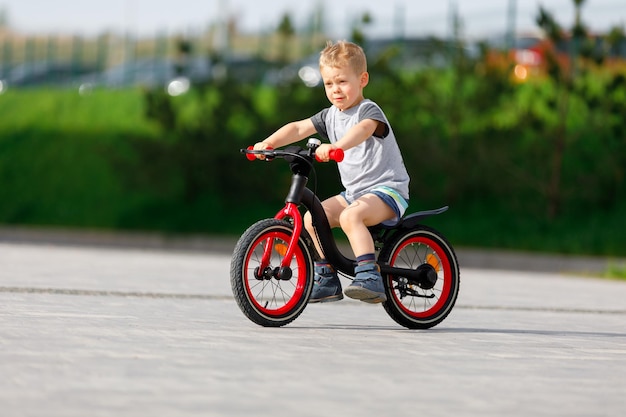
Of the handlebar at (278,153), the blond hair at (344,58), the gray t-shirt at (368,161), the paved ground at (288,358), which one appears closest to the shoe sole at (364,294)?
the paved ground at (288,358)

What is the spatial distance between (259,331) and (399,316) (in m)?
1.05

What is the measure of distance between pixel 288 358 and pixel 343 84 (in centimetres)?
227

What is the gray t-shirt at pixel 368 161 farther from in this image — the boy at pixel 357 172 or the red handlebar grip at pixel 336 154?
the red handlebar grip at pixel 336 154

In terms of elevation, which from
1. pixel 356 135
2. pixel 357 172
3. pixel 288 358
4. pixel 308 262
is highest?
pixel 356 135

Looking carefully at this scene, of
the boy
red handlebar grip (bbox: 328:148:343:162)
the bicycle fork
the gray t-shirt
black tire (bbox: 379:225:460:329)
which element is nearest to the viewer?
red handlebar grip (bbox: 328:148:343:162)

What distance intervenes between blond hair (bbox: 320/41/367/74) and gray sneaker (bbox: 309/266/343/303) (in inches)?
50.3

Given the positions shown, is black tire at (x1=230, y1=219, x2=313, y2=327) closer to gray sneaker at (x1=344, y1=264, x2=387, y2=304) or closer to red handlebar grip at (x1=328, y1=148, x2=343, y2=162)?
gray sneaker at (x1=344, y1=264, x2=387, y2=304)

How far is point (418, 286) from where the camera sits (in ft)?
30.9

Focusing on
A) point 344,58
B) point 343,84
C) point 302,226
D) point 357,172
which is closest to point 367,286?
point 302,226

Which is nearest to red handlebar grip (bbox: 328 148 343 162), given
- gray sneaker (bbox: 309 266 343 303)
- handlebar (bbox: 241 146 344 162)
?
handlebar (bbox: 241 146 344 162)

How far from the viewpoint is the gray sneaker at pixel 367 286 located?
28.9ft

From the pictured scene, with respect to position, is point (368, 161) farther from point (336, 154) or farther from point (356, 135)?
point (336, 154)

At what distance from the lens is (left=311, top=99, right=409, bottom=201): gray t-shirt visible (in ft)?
29.7

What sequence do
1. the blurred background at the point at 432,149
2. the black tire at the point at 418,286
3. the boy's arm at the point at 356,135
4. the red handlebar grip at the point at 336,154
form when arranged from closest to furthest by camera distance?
the red handlebar grip at the point at 336,154 < the boy's arm at the point at 356,135 < the black tire at the point at 418,286 < the blurred background at the point at 432,149
